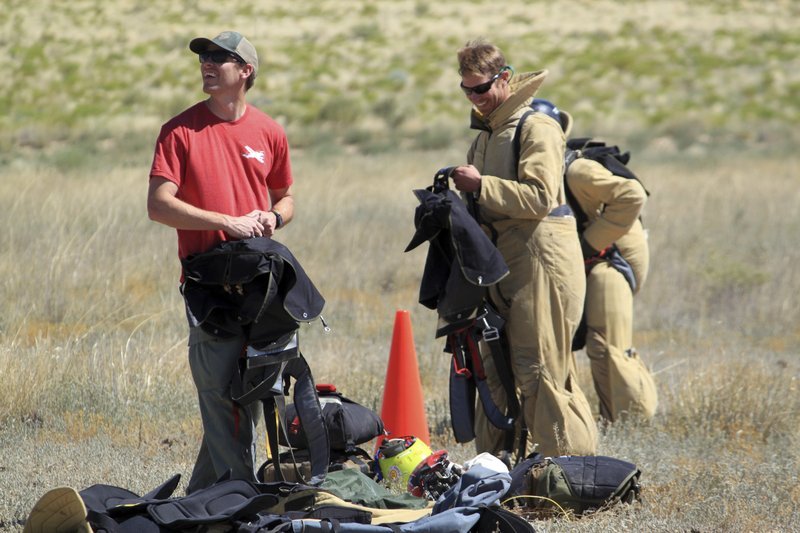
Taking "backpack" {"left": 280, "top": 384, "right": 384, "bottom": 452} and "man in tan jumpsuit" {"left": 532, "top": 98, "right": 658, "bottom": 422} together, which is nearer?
"backpack" {"left": 280, "top": 384, "right": 384, "bottom": 452}

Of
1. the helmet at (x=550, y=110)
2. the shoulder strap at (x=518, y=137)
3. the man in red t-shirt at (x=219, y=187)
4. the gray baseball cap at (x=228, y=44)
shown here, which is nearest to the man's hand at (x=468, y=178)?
the shoulder strap at (x=518, y=137)

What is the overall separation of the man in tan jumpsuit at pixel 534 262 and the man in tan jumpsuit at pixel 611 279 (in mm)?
868

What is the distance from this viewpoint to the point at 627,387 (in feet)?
21.7

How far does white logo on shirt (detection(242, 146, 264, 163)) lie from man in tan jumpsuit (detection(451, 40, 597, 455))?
3.57ft

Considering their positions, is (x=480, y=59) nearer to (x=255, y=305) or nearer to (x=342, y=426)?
(x=255, y=305)

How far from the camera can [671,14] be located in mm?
47844

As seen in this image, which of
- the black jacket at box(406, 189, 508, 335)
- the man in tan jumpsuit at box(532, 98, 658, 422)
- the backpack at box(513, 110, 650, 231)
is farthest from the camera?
the backpack at box(513, 110, 650, 231)

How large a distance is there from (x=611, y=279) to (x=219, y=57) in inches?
120

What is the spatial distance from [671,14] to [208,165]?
46.3 metres

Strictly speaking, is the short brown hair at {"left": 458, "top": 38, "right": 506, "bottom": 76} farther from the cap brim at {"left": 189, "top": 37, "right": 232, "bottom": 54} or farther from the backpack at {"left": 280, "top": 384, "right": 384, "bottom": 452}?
the backpack at {"left": 280, "top": 384, "right": 384, "bottom": 452}

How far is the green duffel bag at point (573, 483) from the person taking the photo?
4836 mm

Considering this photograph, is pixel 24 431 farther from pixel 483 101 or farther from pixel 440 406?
pixel 483 101

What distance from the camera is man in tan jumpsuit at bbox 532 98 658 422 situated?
6297 millimetres

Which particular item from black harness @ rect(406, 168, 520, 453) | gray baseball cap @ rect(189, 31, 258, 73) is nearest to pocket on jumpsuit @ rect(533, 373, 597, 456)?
black harness @ rect(406, 168, 520, 453)
